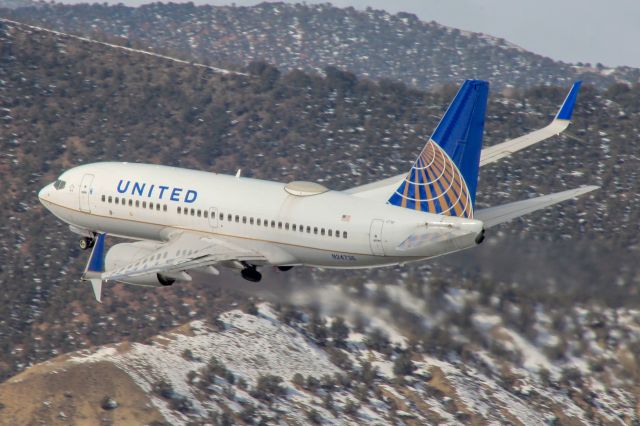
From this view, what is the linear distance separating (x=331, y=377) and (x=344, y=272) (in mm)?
7760

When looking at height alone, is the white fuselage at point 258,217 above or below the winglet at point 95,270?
above

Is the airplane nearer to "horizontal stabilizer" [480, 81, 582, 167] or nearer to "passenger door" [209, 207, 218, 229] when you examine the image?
"passenger door" [209, 207, 218, 229]

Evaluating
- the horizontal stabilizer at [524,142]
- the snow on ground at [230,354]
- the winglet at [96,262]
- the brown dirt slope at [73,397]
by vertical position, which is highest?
the horizontal stabilizer at [524,142]

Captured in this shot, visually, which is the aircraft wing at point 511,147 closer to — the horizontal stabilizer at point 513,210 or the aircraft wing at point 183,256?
the horizontal stabilizer at point 513,210

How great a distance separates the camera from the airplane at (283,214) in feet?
197

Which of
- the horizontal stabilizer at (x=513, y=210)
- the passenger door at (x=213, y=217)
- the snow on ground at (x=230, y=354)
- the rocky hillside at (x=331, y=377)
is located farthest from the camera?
the snow on ground at (x=230, y=354)

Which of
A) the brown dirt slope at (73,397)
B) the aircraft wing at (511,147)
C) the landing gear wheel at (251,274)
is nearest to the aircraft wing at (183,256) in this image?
the landing gear wheel at (251,274)

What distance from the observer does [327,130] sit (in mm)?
145625

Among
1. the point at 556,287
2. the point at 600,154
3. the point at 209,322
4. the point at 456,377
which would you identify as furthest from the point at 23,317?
the point at 600,154

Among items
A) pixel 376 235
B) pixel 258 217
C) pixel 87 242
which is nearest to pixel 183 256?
pixel 258 217

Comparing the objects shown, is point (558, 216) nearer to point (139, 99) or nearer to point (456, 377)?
point (456, 377)

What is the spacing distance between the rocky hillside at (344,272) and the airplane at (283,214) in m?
7.91

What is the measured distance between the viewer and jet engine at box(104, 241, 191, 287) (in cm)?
6431

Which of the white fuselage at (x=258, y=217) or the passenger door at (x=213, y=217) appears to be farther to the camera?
the passenger door at (x=213, y=217)
